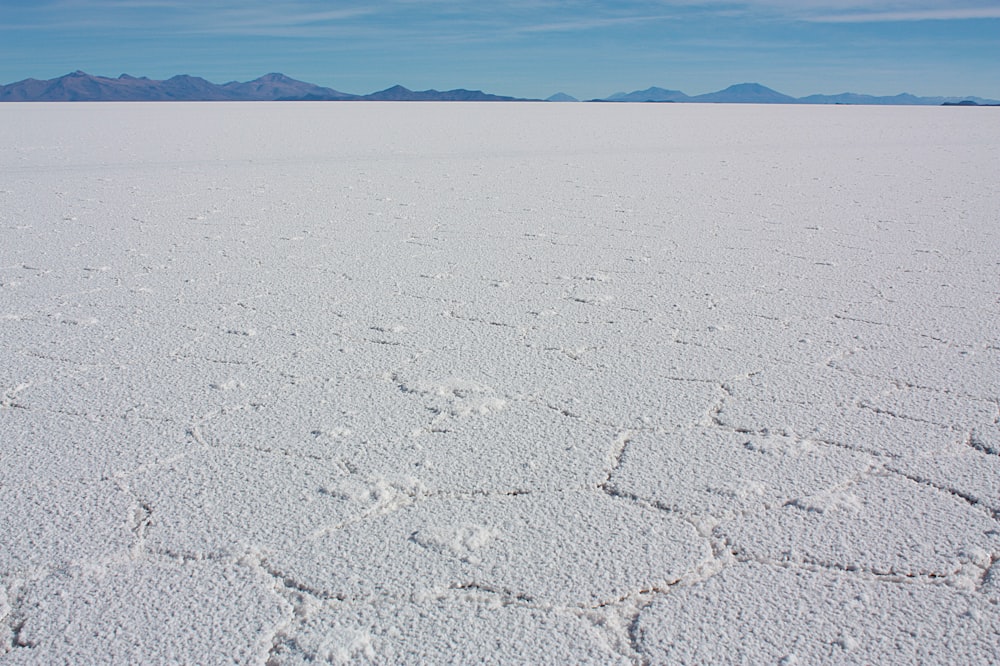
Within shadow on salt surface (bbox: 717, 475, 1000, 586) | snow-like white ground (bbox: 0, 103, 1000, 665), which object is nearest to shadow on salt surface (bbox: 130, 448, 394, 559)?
snow-like white ground (bbox: 0, 103, 1000, 665)

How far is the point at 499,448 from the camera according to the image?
Result: 5.04 ft

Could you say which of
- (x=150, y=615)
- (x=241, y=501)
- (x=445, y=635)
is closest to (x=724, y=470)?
(x=445, y=635)

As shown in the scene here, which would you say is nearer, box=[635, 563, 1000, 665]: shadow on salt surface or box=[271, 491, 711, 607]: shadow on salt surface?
box=[635, 563, 1000, 665]: shadow on salt surface

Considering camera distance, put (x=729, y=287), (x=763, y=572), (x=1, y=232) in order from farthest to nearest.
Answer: (x=1, y=232) → (x=729, y=287) → (x=763, y=572)

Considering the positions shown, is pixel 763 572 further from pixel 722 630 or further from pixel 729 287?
pixel 729 287

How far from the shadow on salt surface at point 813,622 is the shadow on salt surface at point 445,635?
0.29ft

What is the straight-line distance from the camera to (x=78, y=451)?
60.2 inches

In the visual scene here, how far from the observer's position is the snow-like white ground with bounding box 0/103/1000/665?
3.43 ft

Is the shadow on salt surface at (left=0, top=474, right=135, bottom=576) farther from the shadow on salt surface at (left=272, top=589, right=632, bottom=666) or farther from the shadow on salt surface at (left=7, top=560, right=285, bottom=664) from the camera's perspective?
the shadow on salt surface at (left=272, top=589, right=632, bottom=666)

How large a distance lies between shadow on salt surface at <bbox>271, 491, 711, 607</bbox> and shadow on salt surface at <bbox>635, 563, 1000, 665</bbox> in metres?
0.07

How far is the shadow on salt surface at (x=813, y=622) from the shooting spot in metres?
0.99

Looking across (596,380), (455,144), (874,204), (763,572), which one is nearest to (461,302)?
(596,380)

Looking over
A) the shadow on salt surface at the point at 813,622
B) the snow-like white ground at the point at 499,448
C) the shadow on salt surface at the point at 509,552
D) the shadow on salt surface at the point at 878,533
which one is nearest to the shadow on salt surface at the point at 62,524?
the snow-like white ground at the point at 499,448

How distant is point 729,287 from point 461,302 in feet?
3.09
